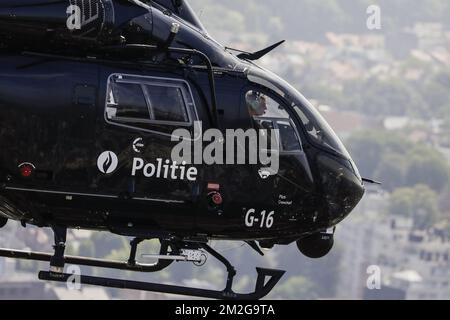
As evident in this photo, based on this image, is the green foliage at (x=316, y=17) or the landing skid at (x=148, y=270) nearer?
the landing skid at (x=148, y=270)

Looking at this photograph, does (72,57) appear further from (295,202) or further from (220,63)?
(295,202)

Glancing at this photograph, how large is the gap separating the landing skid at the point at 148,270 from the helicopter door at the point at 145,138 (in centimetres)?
77

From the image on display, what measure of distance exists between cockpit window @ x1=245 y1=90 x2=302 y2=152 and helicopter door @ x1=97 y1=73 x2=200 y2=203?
2.26 feet

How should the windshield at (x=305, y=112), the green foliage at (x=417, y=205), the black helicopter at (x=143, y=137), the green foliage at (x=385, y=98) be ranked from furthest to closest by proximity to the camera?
1. the green foliage at (x=385, y=98)
2. the green foliage at (x=417, y=205)
3. the windshield at (x=305, y=112)
4. the black helicopter at (x=143, y=137)

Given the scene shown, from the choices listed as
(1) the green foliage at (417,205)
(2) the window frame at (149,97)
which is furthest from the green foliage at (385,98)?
(2) the window frame at (149,97)

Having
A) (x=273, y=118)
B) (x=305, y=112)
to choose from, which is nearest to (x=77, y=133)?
(x=273, y=118)

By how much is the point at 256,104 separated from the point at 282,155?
1.99 feet

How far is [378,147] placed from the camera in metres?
127

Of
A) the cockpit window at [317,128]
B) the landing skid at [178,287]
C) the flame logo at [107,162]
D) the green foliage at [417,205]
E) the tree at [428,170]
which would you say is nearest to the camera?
the flame logo at [107,162]

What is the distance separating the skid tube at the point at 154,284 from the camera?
48.1ft

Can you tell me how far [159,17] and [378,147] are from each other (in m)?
113

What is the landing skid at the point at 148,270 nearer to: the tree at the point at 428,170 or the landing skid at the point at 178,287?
the landing skid at the point at 178,287

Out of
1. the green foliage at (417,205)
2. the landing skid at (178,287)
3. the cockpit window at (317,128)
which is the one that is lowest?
the landing skid at (178,287)

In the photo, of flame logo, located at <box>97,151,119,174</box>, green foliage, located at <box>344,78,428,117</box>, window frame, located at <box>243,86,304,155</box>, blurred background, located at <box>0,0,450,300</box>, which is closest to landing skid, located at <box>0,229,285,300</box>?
flame logo, located at <box>97,151,119,174</box>
